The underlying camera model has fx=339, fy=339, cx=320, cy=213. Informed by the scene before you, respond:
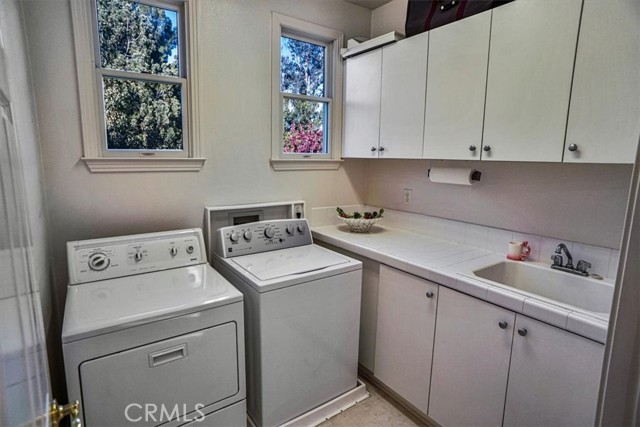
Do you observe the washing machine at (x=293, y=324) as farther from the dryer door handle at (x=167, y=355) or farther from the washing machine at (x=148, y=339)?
the dryer door handle at (x=167, y=355)

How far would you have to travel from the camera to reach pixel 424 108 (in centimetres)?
204

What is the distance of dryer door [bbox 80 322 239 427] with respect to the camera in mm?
1283

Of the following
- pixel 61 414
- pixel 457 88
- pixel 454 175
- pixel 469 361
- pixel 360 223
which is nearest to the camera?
pixel 61 414

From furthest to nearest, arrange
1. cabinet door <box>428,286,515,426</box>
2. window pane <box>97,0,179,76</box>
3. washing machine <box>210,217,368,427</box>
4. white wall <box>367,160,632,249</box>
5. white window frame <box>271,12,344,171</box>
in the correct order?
white window frame <box>271,12,344,171</box> → window pane <box>97,0,179,76</box> → washing machine <box>210,217,368,427</box> → white wall <box>367,160,632,249</box> → cabinet door <box>428,286,515,426</box>

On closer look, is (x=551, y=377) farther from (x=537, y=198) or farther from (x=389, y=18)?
(x=389, y=18)

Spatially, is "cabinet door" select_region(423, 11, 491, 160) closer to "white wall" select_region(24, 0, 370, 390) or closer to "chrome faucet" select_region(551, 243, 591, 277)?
"chrome faucet" select_region(551, 243, 591, 277)

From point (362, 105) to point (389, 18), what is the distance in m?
0.73

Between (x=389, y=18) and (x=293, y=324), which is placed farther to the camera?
(x=389, y=18)

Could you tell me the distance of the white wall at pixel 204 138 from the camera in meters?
1.66

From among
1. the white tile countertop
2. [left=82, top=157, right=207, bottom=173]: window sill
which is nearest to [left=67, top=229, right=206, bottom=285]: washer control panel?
[left=82, top=157, right=207, bottom=173]: window sill

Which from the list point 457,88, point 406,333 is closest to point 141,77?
point 457,88

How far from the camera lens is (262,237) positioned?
220 cm

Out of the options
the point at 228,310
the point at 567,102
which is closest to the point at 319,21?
the point at 567,102

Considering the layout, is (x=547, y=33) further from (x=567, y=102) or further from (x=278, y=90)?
(x=278, y=90)
